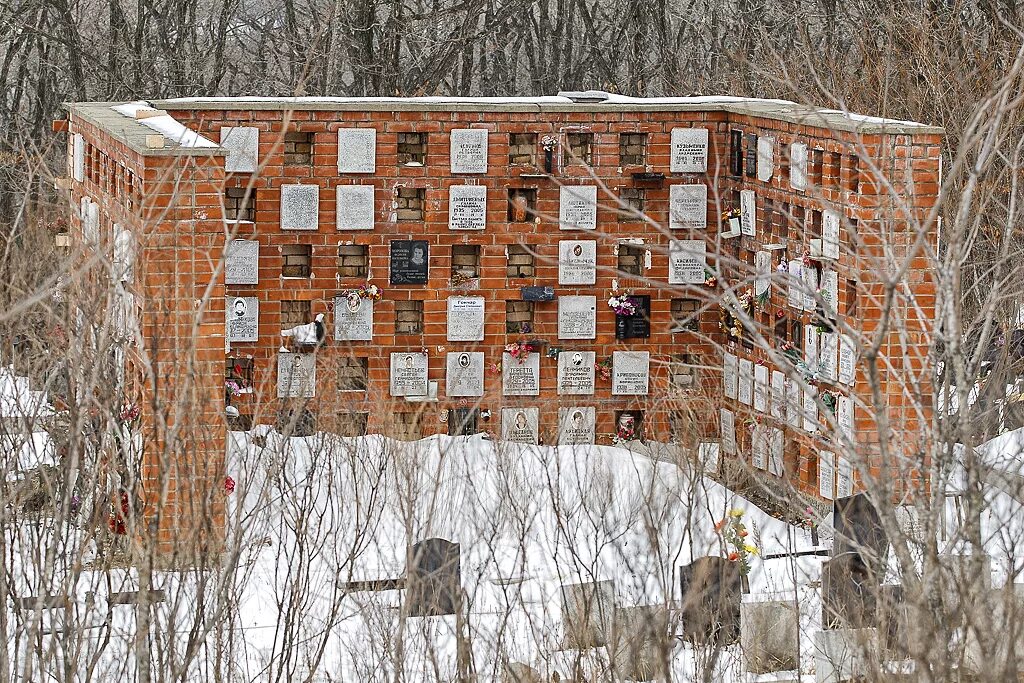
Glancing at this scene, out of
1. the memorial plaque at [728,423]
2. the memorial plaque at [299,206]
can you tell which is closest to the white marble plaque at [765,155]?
the memorial plaque at [728,423]

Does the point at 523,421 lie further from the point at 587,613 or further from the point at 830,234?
the point at 587,613

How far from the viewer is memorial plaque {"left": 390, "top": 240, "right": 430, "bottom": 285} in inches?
423

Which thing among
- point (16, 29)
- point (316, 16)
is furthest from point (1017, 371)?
point (16, 29)

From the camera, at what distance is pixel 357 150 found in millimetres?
10586

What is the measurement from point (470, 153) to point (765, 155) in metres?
1.88

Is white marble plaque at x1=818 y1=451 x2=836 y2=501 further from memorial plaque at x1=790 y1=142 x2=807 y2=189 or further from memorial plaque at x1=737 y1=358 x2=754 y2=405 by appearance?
memorial plaque at x1=790 y1=142 x2=807 y2=189

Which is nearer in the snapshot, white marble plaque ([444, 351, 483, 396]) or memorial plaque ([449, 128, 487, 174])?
memorial plaque ([449, 128, 487, 174])

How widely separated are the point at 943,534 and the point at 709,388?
327 cm

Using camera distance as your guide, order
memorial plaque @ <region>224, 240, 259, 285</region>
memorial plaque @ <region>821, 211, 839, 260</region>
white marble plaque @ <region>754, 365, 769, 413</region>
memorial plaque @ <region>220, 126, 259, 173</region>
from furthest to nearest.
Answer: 1. memorial plaque @ <region>224, 240, 259, 285</region>
2. memorial plaque @ <region>220, 126, 259, 173</region>
3. white marble plaque @ <region>754, 365, 769, 413</region>
4. memorial plaque @ <region>821, 211, 839, 260</region>

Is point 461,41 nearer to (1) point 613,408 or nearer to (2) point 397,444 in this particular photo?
(1) point 613,408

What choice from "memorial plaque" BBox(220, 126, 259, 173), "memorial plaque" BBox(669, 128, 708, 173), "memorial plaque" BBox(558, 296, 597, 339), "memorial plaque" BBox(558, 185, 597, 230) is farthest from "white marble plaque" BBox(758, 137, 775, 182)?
"memorial plaque" BBox(220, 126, 259, 173)

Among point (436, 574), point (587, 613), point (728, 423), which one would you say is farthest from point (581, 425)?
point (587, 613)

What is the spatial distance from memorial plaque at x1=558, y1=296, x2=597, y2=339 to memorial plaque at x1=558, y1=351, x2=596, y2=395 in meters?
0.13

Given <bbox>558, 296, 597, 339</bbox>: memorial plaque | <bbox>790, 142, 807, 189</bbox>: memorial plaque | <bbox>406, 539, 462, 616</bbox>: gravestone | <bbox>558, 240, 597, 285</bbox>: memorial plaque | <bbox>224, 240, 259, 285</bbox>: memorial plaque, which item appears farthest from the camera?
<bbox>558, 296, 597, 339</bbox>: memorial plaque
